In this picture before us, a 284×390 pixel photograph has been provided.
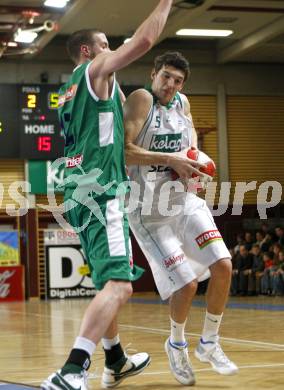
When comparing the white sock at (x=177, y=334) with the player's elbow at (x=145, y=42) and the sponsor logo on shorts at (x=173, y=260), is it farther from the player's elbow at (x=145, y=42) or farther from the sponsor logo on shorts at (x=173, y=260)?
the player's elbow at (x=145, y=42)

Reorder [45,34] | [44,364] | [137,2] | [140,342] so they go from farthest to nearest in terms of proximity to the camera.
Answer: [45,34], [137,2], [140,342], [44,364]

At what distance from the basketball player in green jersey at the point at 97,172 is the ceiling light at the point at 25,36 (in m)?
13.1

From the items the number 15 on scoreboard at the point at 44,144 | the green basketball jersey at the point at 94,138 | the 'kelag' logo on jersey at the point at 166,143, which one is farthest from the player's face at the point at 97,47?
the number 15 on scoreboard at the point at 44,144

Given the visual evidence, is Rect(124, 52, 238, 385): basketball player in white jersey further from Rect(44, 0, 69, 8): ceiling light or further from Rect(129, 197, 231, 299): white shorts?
Rect(44, 0, 69, 8): ceiling light

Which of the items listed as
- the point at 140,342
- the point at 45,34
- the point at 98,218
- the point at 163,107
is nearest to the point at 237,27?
the point at 45,34

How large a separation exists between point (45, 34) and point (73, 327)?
402 inches

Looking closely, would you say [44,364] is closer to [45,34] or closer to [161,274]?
[161,274]

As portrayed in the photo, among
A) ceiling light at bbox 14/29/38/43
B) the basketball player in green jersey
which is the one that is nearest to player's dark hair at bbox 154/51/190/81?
the basketball player in green jersey

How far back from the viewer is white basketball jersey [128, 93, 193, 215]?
17.8 ft

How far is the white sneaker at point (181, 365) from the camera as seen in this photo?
489 cm

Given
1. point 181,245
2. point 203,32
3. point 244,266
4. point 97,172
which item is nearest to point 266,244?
point 244,266

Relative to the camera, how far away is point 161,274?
17.5 ft

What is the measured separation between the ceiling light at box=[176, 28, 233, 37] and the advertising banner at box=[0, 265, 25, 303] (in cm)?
724

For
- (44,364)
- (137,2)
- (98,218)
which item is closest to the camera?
(98,218)
